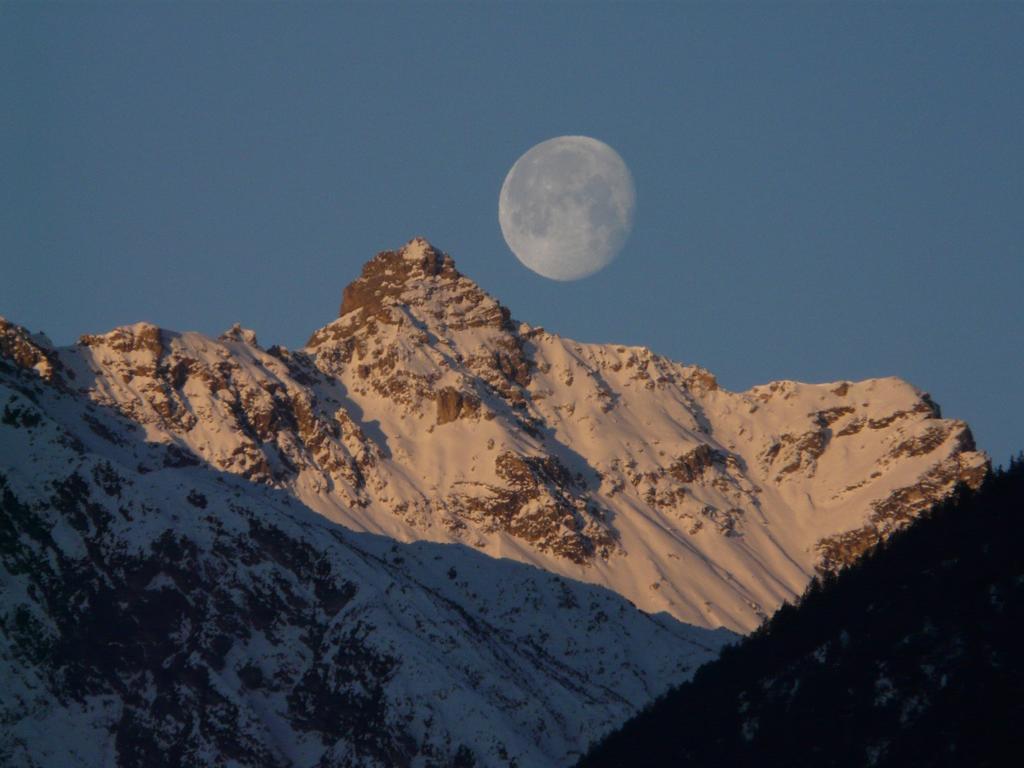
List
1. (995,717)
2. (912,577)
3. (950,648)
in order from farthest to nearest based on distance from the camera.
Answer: (912,577) → (950,648) → (995,717)

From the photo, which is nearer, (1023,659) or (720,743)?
(1023,659)

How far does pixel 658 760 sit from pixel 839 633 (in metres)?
22.1

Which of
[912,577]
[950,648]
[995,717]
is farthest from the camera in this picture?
[912,577]

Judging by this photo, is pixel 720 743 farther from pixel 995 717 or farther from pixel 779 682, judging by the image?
pixel 995 717

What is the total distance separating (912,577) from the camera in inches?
7392

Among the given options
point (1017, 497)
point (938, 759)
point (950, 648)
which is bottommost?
point (938, 759)

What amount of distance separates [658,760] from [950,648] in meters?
39.3

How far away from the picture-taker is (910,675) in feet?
554

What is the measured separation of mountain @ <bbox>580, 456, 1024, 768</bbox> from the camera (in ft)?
518

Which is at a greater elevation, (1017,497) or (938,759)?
(1017,497)

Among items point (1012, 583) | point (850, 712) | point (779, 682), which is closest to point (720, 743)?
point (779, 682)

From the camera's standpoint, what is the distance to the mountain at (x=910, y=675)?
518 ft

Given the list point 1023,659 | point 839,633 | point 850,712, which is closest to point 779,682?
point 839,633

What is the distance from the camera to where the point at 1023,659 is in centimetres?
15975
